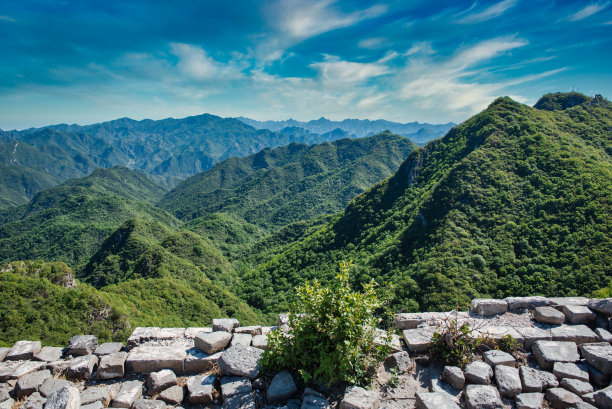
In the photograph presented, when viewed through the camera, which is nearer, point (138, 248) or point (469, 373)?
point (469, 373)

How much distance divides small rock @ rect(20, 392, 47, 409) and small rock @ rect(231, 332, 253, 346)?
3784 millimetres

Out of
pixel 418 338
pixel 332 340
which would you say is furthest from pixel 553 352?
pixel 332 340

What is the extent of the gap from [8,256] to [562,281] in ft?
510

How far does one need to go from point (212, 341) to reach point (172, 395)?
1.38 metres

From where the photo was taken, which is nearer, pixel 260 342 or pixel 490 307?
pixel 260 342

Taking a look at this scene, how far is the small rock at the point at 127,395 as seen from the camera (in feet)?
19.6

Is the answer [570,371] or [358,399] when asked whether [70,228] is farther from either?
[570,371]

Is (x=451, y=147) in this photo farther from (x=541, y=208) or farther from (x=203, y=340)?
(x=203, y=340)

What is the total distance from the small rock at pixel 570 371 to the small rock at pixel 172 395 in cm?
809

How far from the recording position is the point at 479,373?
20.3ft

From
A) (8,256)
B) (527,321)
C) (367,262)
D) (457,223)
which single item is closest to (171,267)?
(367,262)

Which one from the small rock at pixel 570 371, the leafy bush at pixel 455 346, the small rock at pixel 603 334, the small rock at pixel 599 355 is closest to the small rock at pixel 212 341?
the leafy bush at pixel 455 346

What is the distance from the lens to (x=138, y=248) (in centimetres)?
6550

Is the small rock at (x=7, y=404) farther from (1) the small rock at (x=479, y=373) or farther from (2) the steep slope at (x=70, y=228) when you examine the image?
(2) the steep slope at (x=70, y=228)
